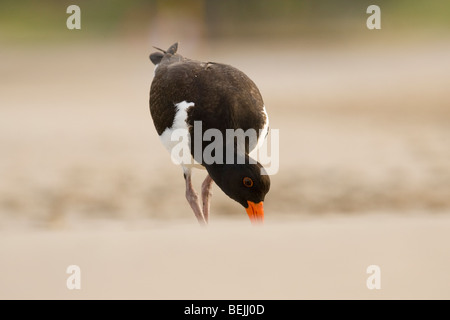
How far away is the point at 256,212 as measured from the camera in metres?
5.73

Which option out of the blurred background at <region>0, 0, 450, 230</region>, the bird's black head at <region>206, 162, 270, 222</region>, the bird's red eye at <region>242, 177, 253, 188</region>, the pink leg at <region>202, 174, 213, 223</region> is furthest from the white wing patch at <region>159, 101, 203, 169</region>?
the blurred background at <region>0, 0, 450, 230</region>

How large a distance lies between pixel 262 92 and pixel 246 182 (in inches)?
672

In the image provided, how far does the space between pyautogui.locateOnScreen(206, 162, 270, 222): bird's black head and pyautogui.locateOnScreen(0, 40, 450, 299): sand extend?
196 mm

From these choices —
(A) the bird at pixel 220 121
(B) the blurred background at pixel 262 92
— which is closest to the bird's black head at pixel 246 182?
(A) the bird at pixel 220 121

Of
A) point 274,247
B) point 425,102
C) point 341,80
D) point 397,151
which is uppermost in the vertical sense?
point 341,80

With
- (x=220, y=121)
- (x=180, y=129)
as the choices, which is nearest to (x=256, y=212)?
(x=220, y=121)

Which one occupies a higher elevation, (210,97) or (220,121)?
(210,97)

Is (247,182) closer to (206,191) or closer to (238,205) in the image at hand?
(206,191)

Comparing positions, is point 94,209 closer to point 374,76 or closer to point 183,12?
point 374,76

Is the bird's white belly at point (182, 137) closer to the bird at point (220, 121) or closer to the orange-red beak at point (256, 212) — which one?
the bird at point (220, 121)

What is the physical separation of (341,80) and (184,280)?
20.2 m

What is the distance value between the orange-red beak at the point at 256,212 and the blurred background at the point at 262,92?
3.45m

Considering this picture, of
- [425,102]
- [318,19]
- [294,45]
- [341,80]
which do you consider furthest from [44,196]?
[318,19]
